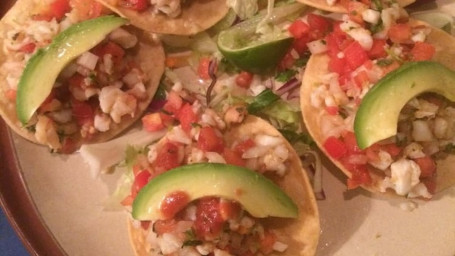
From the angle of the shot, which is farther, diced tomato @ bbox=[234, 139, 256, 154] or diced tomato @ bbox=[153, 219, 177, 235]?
diced tomato @ bbox=[234, 139, 256, 154]

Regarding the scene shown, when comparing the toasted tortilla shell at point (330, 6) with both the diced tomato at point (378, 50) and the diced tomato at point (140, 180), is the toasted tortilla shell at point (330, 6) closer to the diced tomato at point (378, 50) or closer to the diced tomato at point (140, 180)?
the diced tomato at point (378, 50)

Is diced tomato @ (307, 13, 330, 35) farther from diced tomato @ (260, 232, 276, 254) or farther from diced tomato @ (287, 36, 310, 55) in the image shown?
diced tomato @ (260, 232, 276, 254)

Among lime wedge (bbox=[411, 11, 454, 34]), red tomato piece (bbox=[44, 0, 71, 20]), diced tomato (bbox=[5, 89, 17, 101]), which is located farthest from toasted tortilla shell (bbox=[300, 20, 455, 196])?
diced tomato (bbox=[5, 89, 17, 101])

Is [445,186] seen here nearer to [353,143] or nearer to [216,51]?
[353,143]

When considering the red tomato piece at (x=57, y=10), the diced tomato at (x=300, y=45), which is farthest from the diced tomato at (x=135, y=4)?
the diced tomato at (x=300, y=45)

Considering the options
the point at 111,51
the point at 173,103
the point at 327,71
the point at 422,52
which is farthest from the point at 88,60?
the point at 422,52

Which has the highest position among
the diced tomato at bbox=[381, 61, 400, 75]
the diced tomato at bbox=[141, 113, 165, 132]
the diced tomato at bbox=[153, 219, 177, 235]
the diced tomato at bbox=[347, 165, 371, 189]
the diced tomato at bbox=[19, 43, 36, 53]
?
the diced tomato at bbox=[19, 43, 36, 53]
